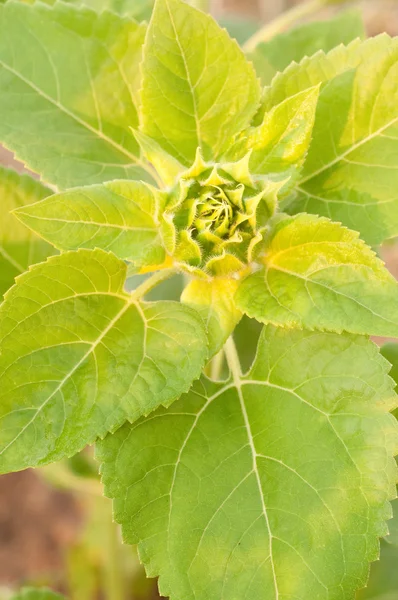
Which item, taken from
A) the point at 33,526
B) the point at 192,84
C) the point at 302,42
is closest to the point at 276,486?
the point at 192,84

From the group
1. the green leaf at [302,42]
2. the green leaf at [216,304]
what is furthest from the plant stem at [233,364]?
the green leaf at [302,42]

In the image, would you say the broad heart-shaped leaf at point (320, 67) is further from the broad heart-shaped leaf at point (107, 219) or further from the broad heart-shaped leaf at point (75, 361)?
the broad heart-shaped leaf at point (75, 361)

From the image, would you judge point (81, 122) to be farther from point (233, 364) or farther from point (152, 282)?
point (233, 364)

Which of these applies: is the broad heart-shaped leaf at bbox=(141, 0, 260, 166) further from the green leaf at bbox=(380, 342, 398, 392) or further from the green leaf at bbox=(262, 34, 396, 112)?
the green leaf at bbox=(380, 342, 398, 392)

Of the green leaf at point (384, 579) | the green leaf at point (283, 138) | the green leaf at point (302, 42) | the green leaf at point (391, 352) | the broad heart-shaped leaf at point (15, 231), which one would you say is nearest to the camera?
the green leaf at point (283, 138)

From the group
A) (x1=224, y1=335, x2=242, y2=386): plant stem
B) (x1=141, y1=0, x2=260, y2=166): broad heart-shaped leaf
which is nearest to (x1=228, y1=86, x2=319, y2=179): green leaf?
(x1=141, y1=0, x2=260, y2=166): broad heart-shaped leaf

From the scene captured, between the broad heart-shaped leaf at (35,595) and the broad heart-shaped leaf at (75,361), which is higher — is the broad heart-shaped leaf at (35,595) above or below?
below

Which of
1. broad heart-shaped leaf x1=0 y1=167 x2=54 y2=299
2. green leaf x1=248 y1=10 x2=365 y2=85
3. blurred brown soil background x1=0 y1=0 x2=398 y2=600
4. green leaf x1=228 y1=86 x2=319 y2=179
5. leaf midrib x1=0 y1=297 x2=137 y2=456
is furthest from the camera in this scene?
blurred brown soil background x1=0 y1=0 x2=398 y2=600

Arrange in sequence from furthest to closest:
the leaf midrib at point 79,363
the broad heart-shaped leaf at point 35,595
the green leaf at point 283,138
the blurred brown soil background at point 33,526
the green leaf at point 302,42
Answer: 1. the blurred brown soil background at point 33,526
2. the broad heart-shaped leaf at point 35,595
3. the green leaf at point 302,42
4. the green leaf at point 283,138
5. the leaf midrib at point 79,363
